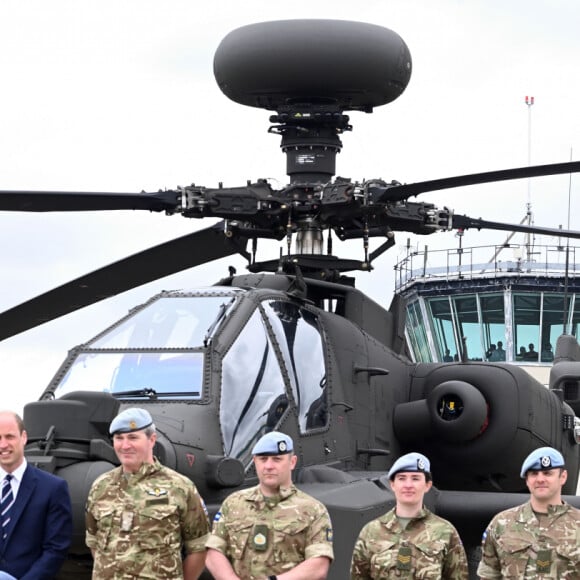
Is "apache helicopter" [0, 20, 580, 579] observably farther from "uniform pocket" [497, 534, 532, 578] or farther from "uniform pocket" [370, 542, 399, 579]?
"uniform pocket" [497, 534, 532, 578]

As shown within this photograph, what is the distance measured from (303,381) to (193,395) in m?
1.11

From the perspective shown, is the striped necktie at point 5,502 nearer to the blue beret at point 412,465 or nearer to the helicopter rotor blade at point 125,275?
the blue beret at point 412,465

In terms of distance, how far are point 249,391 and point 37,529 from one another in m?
2.25

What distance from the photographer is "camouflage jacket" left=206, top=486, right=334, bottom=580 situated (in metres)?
6.82

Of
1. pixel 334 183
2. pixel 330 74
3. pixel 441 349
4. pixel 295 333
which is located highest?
pixel 330 74

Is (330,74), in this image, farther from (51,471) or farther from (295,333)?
(51,471)

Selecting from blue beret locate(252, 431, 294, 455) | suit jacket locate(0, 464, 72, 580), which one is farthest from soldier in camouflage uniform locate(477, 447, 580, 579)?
suit jacket locate(0, 464, 72, 580)

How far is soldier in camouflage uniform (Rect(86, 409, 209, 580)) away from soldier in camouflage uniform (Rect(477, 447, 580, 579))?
1.44m

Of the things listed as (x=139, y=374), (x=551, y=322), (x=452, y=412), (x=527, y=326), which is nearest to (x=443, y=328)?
(x=527, y=326)

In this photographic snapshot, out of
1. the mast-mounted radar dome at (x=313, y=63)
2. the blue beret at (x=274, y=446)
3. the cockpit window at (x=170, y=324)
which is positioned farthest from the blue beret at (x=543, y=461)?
the mast-mounted radar dome at (x=313, y=63)

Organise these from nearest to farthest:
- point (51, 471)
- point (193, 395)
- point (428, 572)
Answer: point (428, 572) < point (51, 471) < point (193, 395)

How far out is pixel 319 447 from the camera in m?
9.60

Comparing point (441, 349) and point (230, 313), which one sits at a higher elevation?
point (230, 313)

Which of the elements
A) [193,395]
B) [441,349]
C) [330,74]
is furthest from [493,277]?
[193,395]
